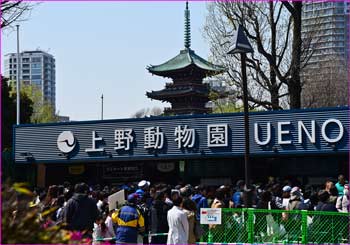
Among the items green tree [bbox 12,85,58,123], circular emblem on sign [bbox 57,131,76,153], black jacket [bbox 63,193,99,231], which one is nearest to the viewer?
black jacket [bbox 63,193,99,231]

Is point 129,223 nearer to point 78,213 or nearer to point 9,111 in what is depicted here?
point 78,213

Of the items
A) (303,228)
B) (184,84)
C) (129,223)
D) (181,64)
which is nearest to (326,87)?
(184,84)

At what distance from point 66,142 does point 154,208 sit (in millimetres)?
17902

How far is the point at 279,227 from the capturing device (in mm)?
11680

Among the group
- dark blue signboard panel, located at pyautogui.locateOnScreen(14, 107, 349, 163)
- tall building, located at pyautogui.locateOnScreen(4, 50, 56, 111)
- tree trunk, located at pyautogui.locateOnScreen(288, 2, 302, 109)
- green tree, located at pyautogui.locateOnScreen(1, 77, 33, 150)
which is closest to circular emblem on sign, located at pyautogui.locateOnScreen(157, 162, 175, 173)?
dark blue signboard panel, located at pyautogui.locateOnScreen(14, 107, 349, 163)

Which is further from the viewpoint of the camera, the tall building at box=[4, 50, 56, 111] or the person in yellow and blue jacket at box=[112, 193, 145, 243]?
the tall building at box=[4, 50, 56, 111]

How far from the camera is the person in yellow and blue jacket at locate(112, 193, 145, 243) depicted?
11062mm

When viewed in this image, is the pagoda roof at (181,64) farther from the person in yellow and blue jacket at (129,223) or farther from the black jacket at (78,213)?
the black jacket at (78,213)

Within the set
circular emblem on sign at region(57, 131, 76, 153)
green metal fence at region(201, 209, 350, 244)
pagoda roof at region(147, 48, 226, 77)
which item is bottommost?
green metal fence at region(201, 209, 350, 244)

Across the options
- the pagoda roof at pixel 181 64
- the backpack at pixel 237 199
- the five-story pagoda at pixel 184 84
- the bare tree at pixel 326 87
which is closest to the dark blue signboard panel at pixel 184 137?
the backpack at pixel 237 199

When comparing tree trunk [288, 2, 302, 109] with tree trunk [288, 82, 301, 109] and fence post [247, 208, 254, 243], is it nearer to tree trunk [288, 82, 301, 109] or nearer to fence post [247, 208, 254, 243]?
tree trunk [288, 82, 301, 109]

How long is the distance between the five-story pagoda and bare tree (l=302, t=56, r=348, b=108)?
694 centimetres

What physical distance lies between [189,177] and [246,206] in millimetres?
16782

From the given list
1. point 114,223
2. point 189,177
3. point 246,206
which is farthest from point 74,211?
point 189,177
